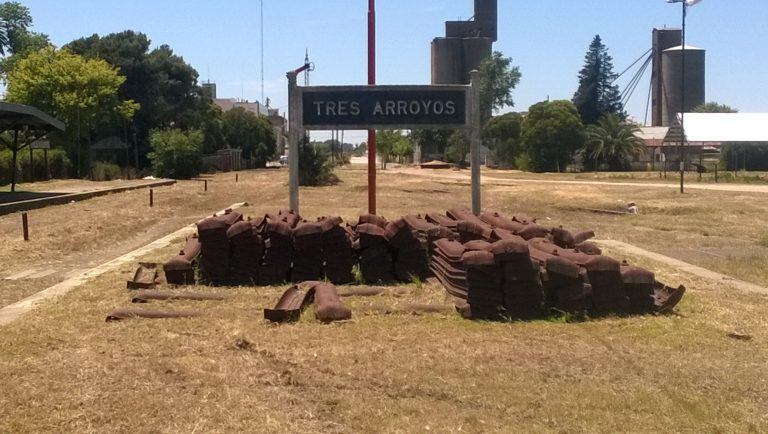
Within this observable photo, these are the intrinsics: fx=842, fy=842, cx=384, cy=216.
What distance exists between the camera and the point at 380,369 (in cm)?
644

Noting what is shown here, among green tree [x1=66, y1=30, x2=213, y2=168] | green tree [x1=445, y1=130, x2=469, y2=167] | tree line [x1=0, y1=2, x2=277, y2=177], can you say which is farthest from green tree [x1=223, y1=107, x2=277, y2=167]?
green tree [x1=445, y1=130, x2=469, y2=167]

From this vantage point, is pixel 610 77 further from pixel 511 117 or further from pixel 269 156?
pixel 269 156

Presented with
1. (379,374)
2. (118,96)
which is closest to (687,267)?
(379,374)

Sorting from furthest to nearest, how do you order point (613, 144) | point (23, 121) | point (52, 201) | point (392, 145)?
point (392, 145) → point (613, 144) → point (23, 121) → point (52, 201)

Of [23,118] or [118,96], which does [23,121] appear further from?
[118,96]

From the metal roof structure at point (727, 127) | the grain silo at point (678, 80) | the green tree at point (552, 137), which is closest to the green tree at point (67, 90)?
the green tree at point (552, 137)

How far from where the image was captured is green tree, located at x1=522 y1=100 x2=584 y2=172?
83.5 m

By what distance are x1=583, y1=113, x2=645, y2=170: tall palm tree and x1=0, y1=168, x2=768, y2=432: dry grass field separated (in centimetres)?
7443

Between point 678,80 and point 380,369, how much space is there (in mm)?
117671

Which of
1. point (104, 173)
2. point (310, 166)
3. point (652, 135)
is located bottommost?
point (104, 173)

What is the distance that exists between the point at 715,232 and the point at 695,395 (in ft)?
53.0

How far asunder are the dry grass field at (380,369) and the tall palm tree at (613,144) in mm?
74428

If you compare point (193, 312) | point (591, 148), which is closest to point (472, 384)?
point (193, 312)

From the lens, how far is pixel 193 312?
336 inches
